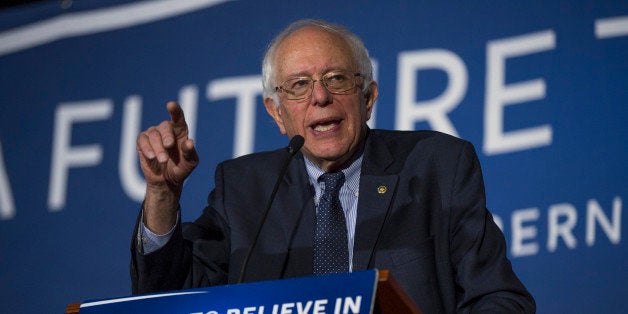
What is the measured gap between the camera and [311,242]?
2053mm

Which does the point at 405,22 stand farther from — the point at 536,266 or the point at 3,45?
the point at 3,45

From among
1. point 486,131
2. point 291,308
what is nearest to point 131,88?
point 486,131

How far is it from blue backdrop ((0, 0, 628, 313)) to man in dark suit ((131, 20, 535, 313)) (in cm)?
63

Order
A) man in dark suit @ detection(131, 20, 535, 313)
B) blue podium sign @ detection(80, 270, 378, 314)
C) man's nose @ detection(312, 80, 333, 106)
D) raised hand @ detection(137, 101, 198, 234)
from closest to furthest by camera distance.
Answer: blue podium sign @ detection(80, 270, 378, 314), raised hand @ detection(137, 101, 198, 234), man in dark suit @ detection(131, 20, 535, 313), man's nose @ detection(312, 80, 333, 106)

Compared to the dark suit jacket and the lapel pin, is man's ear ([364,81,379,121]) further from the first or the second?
the lapel pin

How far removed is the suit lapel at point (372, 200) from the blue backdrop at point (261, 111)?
2.35 ft

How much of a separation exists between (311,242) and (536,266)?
36.3 inches

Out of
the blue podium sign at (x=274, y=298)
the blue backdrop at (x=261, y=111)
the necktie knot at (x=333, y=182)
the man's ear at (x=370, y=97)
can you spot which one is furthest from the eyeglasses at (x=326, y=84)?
the blue podium sign at (x=274, y=298)

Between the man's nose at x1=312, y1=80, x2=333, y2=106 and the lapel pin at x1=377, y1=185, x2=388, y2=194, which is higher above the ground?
the man's nose at x1=312, y1=80, x2=333, y2=106

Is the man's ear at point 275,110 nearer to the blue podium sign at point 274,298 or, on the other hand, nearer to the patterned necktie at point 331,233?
the patterned necktie at point 331,233

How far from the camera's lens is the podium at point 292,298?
1.33m

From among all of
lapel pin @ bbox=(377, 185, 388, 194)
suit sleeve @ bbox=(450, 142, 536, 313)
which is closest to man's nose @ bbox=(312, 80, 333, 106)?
lapel pin @ bbox=(377, 185, 388, 194)

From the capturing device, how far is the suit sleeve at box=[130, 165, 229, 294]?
189cm

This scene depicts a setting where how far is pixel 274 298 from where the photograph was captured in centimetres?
137
